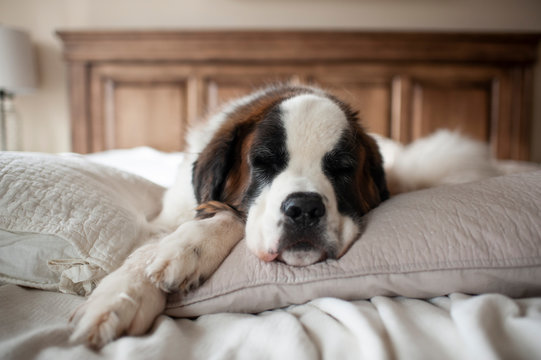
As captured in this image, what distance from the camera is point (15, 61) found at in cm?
274

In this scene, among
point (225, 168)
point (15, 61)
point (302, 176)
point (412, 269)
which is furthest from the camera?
point (15, 61)

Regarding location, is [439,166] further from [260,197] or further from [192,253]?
[192,253]

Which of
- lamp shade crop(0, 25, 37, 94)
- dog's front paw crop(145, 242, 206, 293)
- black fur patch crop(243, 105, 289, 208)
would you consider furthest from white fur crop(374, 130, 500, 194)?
lamp shade crop(0, 25, 37, 94)

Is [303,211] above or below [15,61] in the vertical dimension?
below

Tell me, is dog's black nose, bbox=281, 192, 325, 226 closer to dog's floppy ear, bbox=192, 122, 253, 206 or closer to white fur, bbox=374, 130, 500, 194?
dog's floppy ear, bbox=192, 122, 253, 206

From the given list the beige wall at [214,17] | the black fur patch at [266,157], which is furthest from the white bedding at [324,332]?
the beige wall at [214,17]

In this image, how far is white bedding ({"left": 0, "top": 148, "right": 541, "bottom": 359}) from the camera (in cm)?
55

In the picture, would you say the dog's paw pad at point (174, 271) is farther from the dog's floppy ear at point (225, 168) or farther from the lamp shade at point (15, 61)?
the lamp shade at point (15, 61)

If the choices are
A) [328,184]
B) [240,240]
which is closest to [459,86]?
[328,184]

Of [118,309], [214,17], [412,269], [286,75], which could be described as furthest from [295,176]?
[214,17]

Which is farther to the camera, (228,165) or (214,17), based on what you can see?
(214,17)

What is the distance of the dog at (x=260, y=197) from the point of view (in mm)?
706

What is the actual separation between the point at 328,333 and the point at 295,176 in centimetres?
42

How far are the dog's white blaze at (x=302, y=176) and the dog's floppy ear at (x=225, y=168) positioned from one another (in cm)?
13
